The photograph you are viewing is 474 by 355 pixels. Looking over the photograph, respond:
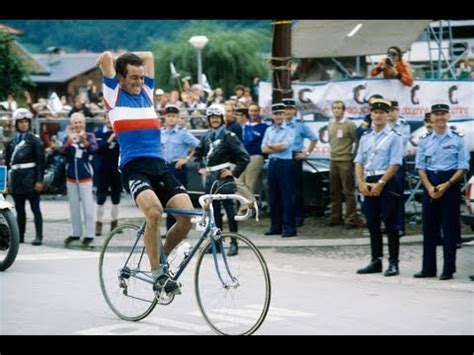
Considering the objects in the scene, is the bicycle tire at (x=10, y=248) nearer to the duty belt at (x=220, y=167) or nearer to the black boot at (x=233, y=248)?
the duty belt at (x=220, y=167)

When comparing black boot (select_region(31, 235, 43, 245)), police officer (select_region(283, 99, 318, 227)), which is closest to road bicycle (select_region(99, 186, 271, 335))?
black boot (select_region(31, 235, 43, 245))

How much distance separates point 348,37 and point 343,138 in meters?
3.06

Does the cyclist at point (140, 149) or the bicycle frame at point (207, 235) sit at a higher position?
the cyclist at point (140, 149)

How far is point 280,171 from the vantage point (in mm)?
16484

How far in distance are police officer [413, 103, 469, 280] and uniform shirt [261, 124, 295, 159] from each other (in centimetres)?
413

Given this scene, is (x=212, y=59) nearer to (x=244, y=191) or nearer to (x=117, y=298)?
(x=244, y=191)

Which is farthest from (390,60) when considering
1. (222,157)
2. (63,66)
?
(63,66)

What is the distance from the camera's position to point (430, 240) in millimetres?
12445

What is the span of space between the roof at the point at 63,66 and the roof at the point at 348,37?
76057 millimetres

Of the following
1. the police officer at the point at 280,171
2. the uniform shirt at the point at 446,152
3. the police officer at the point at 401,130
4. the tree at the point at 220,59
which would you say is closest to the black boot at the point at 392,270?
the uniform shirt at the point at 446,152

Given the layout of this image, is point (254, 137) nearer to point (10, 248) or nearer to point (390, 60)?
point (390, 60)

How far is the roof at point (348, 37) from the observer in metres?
19.3

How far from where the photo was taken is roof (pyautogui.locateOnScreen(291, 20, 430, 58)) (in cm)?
1931

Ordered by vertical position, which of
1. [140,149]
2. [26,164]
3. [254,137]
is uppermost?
[140,149]
